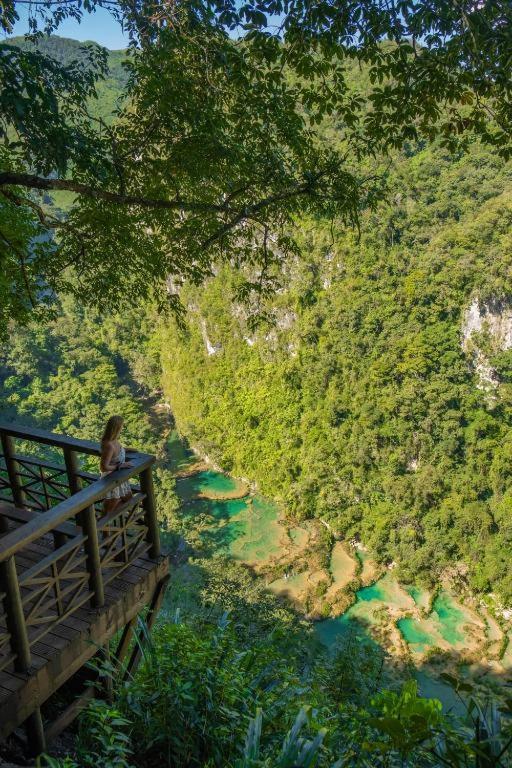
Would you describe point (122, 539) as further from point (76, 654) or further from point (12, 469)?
point (12, 469)

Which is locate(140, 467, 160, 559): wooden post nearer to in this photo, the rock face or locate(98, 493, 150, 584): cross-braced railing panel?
locate(98, 493, 150, 584): cross-braced railing panel

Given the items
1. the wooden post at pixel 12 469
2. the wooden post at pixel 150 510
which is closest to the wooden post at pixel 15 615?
the wooden post at pixel 150 510

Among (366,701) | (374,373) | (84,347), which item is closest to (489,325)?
(374,373)

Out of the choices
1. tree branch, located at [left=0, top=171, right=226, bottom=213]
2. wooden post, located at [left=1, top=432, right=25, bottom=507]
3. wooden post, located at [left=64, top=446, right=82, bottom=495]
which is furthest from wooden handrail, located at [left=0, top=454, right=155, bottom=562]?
tree branch, located at [left=0, top=171, right=226, bottom=213]

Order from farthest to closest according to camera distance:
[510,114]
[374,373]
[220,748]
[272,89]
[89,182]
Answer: [374,373] → [89,182] → [272,89] → [510,114] → [220,748]

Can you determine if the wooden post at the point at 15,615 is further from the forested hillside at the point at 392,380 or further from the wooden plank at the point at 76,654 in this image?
the forested hillside at the point at 392,380

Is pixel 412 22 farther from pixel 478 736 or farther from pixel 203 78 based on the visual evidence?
pixel 478 736

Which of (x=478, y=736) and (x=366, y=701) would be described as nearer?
(x=478, y=736)
